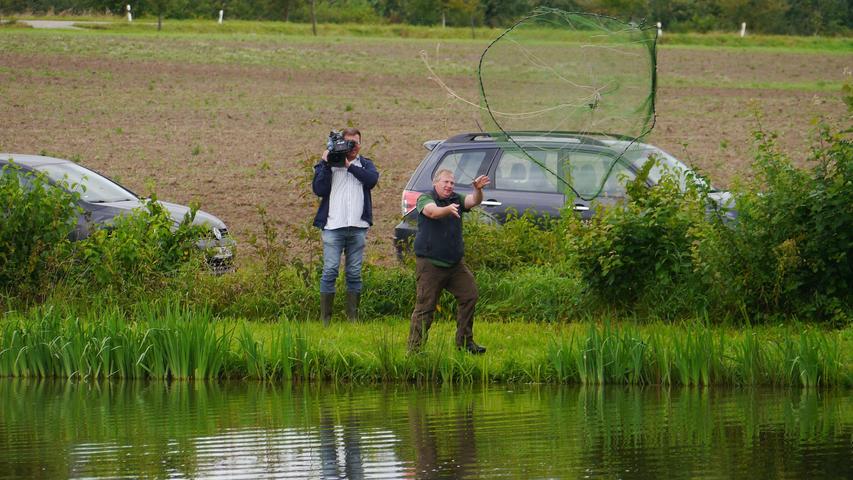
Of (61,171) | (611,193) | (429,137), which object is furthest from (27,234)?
(429,137)

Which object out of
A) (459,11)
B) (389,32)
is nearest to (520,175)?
(389,32)

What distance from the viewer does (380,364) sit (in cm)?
1166

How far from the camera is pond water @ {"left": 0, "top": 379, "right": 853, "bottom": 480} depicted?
817 cm

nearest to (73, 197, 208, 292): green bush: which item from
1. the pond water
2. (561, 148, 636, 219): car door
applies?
the pond water

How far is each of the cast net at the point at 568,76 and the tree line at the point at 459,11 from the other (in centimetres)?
5970

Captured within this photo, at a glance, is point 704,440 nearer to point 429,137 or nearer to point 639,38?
point 639,38

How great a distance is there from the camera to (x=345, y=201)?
13.4 meters

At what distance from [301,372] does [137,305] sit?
2551mm

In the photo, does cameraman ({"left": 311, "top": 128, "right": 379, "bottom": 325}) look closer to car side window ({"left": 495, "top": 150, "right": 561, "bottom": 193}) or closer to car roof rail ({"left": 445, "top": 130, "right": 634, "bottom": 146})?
car roof rail ({"left": 445, "top": 130, "right": 634, "bottom": 146})

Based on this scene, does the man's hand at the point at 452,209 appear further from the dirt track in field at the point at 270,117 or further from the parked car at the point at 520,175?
the parked car at the point at 520,175

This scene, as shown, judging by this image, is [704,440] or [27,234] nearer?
[704,440]

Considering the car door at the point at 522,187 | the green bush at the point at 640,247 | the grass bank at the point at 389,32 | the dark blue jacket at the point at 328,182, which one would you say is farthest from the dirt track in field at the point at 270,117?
the grass bank at the point at 389,32

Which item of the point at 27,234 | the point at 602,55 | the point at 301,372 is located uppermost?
the point at 602,55

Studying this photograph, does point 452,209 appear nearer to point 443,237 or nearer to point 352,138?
point 443,237
